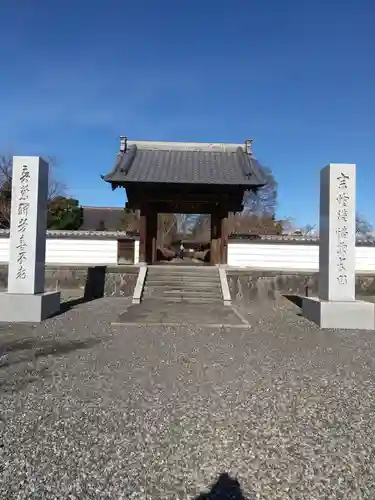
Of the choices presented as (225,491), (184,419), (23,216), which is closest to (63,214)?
(23,216)

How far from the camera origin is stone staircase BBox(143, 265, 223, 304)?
497 inches

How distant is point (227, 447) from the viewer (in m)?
3.13

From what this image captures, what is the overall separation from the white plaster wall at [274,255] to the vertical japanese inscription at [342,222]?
846 cm

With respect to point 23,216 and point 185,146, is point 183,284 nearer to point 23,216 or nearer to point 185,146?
point 23,216

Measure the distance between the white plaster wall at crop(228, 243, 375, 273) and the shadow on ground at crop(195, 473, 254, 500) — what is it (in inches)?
598

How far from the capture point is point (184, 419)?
3.66 metres

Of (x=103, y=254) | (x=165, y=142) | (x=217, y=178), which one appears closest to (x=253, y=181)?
(x=217, y=178)

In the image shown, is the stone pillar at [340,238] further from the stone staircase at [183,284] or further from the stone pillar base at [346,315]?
the stone staircase at [183,284]

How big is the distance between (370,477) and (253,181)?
43.0 feet

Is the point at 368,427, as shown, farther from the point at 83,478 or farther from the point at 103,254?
the point at 103,254

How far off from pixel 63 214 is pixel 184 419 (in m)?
29.1

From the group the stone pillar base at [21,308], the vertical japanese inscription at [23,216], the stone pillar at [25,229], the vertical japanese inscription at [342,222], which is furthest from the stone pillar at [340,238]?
the vertical japanese inscription at [23,216]

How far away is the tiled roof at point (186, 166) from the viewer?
15383 mm

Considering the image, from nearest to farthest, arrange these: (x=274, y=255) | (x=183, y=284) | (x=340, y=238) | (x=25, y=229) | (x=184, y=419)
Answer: (x=184, y=419) < (x=340, y=238) < (x=25, y=229) < (x=183, y=284) < (x=274, y=255)
